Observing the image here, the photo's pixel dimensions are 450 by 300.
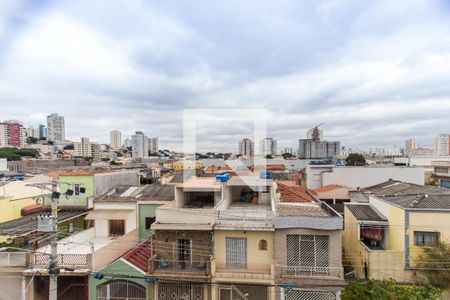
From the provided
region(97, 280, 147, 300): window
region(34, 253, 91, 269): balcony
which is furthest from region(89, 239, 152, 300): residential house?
region(34, 253, 91, 269): balcony

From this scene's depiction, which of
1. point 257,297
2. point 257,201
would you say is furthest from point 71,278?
point 257,201

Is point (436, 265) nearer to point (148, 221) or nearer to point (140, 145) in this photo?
point (148, 221)

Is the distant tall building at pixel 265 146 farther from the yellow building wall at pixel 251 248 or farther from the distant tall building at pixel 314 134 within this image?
the distant tall building at pixel 314 134

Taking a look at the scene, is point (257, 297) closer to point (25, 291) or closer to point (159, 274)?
point (159, 274)

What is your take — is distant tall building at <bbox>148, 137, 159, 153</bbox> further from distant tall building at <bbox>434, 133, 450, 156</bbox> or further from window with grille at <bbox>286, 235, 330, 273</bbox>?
distant tall building at <bbox>434, 133, 450, 156</bbox>

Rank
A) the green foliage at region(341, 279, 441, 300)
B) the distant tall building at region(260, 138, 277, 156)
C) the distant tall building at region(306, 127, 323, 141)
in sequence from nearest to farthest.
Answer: the green foliage at region(341, 279, 441, 300), the distant tall building at region(260, 138, 277, 156), the distant tall building at region(306, 127, 323, 141)

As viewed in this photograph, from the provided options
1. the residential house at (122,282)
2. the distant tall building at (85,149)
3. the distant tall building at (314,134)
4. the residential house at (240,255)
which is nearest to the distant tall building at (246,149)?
the residential house at (240,255)

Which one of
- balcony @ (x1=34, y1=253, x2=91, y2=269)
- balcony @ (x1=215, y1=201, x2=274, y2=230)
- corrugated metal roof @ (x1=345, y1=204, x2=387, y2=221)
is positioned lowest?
balcony @ (x1=34, y1=253, x2=91, y2=269)

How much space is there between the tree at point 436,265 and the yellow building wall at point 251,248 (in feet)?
19.6

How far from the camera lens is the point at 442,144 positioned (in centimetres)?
11750

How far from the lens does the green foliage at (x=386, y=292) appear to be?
26.5 feet

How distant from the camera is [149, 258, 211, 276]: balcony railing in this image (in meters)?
10.6

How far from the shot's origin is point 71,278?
12.1 meters

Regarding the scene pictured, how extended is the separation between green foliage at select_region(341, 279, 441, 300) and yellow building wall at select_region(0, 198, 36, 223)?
1825 cm
